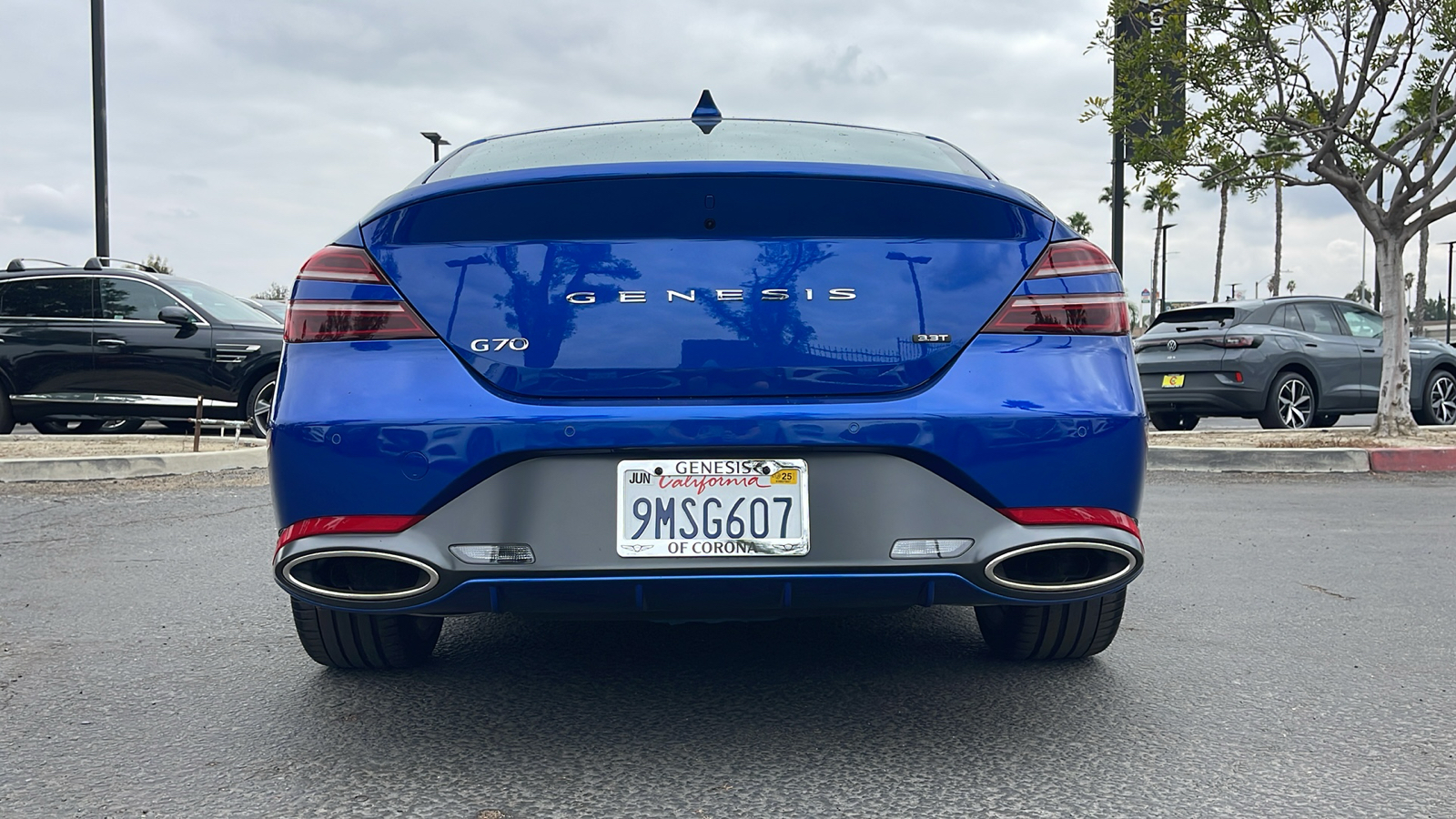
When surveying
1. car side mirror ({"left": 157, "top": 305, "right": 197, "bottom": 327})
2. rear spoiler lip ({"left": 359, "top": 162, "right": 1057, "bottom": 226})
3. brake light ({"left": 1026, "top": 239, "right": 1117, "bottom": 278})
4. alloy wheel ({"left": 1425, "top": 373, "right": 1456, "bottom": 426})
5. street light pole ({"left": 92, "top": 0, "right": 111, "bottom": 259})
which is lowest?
alloy wheel ({"left": 1425, "top": 373, "right": 1456, "bottom": 426})

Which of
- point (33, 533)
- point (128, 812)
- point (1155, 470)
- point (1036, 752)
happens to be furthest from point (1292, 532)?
point (33, 533)

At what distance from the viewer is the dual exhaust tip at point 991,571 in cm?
262

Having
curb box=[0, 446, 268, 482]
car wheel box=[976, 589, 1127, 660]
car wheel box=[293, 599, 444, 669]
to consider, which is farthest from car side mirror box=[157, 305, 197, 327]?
car wheel box=[976, 589, 1127, 660]

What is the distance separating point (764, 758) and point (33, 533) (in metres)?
4.91

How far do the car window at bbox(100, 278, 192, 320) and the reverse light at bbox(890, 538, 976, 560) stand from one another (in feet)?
32.9

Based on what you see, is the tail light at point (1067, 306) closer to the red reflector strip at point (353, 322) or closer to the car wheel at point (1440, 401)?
the red reflector strip at point (353, 322)

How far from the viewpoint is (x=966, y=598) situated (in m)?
2.67

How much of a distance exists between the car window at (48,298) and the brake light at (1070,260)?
34.4 ft

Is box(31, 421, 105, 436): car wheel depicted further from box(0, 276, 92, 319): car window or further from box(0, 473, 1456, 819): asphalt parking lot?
box(0, 473, 1456, 819): asphalt parking lot

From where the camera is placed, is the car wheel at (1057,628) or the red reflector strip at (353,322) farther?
the car wheel at (1057,628)

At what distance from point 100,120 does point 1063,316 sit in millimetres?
15872

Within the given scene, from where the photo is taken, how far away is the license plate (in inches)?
101

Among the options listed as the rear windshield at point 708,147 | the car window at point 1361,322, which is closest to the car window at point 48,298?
the rear windshield at point 708,147

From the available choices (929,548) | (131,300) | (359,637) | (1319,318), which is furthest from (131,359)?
(1319,318)
